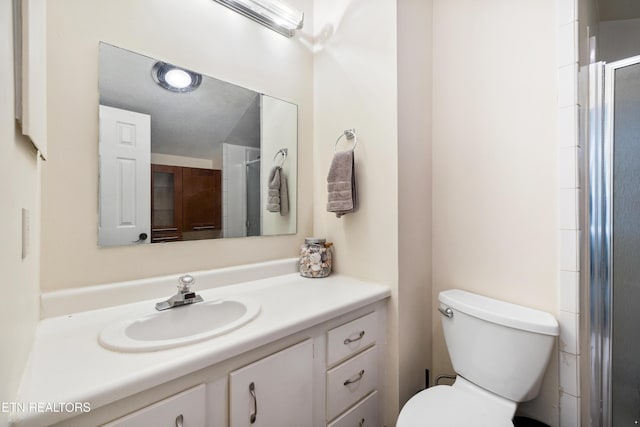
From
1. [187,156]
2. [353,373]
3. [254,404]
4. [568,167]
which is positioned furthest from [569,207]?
[187,156]

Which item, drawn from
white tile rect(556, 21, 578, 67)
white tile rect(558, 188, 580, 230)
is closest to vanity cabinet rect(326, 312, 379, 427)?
white tile rect(558, 188, 580, 230)

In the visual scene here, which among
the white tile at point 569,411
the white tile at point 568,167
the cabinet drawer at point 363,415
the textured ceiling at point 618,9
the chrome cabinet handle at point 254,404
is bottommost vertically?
the cabinet drawer at point 363,415

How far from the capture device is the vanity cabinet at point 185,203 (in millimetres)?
1206

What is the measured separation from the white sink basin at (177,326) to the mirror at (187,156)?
0.33 m

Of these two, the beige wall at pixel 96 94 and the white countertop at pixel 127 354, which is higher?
the beige wall at pixel 96 94

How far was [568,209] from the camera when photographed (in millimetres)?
1116

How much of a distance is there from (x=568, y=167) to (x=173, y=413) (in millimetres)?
1544

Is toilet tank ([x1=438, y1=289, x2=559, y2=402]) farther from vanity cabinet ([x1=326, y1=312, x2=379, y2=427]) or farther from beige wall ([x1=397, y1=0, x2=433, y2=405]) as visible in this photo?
vanity cabinet ([x1=326, y1=312, x2=379, y2=427])

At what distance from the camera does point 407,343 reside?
1.36 m

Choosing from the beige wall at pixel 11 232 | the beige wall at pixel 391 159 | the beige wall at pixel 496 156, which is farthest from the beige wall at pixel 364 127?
the beige wall at pixel 11 232

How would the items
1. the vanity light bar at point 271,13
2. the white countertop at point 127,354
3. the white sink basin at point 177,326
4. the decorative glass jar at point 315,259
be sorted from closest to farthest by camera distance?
the white countertop at point 127,354 < the white sink basin at point 177,326 < the vanity light bar at point 271,13 < the decorative glass jar at point 315,259

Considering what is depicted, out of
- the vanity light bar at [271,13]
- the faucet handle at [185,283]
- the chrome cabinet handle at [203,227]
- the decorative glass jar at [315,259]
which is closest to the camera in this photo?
the faucet handle at [185,283]

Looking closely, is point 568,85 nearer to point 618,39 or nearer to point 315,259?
point 618,39

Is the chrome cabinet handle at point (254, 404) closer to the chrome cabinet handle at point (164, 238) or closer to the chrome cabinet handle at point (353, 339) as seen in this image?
the chrome cabinet handle at point (353, 339)
